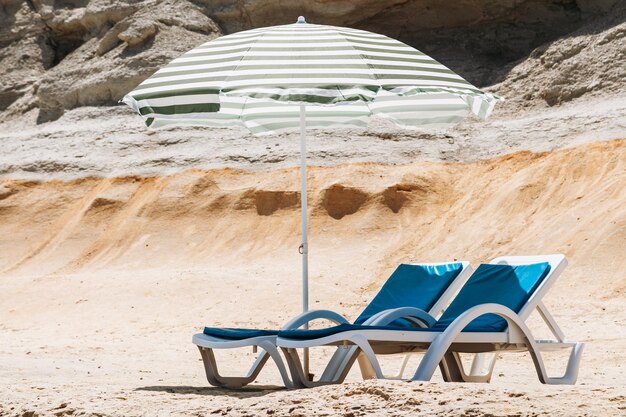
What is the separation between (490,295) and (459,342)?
95 centimetres

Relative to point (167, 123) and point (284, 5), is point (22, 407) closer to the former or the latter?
point (167, 123)

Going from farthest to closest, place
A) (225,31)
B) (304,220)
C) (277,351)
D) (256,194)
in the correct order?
(225,31)
(256,194)
(304,220)
(277,351)

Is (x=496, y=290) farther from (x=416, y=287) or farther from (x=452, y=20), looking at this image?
(x=452, y=20)

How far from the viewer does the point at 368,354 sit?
23.5ft

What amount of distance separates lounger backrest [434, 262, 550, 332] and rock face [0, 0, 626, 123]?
54.9 feet

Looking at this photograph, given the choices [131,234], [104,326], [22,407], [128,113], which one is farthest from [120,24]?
[22,407]

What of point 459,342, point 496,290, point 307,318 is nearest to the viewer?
point 459,342

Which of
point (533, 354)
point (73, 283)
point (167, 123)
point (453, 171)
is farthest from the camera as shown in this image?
point (453, 171)

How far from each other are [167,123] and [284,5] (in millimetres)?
19252

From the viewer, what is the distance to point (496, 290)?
8.30 m

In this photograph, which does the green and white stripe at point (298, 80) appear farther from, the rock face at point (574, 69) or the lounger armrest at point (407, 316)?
the rock face at point (574, 69)

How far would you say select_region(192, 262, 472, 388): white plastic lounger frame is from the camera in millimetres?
7754

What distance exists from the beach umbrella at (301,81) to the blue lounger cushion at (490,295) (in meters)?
1.32

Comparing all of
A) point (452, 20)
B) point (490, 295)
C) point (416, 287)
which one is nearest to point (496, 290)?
point (490, 295)
